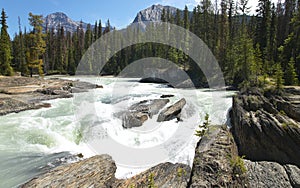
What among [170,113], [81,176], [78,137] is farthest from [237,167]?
[170,113]

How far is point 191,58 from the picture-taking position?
47719 mm

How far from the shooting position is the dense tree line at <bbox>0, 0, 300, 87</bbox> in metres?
25.0

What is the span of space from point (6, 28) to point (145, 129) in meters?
46.3

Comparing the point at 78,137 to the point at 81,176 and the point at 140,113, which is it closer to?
the point at 140,113

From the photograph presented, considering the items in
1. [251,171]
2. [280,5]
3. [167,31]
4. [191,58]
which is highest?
[280,5]

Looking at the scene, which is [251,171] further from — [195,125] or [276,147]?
[195,125]

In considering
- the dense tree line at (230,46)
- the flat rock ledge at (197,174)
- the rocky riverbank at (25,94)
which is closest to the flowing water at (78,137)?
the rocky riverbank at (25,94)

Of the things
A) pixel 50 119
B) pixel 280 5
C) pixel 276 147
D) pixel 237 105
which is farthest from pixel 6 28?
pixel 280 5

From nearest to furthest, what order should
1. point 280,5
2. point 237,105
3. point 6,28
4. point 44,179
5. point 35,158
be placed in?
1. point 44,179
2. point 35,158
3. point 237,105
4. point 6,28
5. point 280,5

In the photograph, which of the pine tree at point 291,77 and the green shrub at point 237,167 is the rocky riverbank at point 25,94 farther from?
the pine tree at point 291,77

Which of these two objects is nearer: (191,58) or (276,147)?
(276,147)

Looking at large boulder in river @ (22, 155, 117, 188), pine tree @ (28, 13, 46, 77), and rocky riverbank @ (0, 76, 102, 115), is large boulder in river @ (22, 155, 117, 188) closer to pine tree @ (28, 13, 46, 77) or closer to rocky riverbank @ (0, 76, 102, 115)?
rocky riverbank @ (0, 76, 102, 115)

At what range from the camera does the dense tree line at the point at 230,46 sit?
25000 mm

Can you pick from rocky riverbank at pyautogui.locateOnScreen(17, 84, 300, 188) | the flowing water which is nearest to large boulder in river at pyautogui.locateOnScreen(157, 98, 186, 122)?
the flowing water
